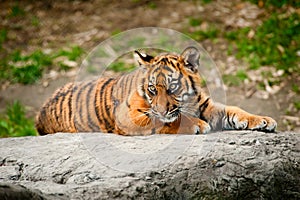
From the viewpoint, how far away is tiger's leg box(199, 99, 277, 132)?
3.82 meters

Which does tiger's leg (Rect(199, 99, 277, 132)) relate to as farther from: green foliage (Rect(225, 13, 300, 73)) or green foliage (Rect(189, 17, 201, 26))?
green foliage (Rect(189, 17, 201, 26))

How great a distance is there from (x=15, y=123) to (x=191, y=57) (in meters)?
2.97

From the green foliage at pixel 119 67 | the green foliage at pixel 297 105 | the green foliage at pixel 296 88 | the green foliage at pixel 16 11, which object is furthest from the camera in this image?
the green foliage at pixel 16 11

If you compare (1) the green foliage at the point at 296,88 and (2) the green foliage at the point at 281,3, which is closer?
(1) the green foliage at the point at 296,88

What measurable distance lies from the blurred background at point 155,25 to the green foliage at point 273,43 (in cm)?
1

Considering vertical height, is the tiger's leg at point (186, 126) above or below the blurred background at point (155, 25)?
below

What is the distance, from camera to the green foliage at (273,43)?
669cm

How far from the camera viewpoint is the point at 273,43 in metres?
6.96

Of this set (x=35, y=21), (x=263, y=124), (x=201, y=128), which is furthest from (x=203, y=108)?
(x=35, y=21)

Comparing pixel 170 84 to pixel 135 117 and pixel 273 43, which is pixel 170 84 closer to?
pixel 135 117

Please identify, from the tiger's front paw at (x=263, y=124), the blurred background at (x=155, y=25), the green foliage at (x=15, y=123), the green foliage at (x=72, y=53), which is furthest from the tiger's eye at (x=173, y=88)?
the green foliage at (x=72, y=53)

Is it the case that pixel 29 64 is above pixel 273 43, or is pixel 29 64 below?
below

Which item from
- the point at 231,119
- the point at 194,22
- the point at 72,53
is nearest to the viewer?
the point at 231,119

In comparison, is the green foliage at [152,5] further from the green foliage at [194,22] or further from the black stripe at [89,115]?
the black stripe at [89,115]
